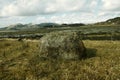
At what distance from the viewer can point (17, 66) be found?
22.5 metres

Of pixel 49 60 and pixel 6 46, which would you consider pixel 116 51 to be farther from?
pixel 6 46

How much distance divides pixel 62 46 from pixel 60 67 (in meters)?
3.41

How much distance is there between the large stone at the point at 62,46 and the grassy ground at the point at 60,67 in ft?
2.85

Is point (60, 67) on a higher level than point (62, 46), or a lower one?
lower

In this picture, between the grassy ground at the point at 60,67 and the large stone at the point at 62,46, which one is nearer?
the grassy ground at the point at 60,67

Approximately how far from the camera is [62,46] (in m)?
24.0

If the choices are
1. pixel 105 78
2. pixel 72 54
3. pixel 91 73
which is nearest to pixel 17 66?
pixel 72 54

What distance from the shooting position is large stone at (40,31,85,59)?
77.7 feet

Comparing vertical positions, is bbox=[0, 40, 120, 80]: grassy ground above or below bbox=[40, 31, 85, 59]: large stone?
below

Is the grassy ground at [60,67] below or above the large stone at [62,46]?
below

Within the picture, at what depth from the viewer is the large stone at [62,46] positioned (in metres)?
23.7

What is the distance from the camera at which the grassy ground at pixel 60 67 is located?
60.8 ft

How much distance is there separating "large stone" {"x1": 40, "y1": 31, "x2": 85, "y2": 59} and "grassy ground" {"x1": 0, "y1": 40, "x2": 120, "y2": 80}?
870mm

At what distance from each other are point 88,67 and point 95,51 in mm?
5798
